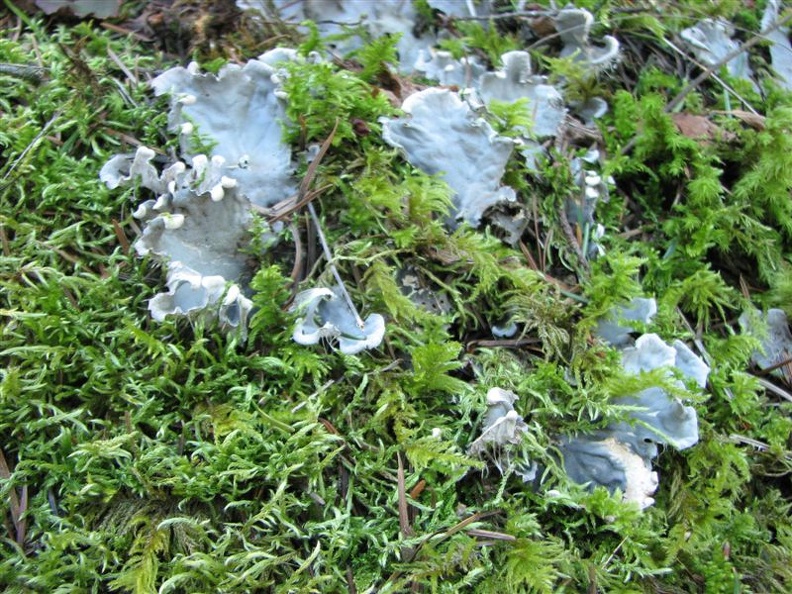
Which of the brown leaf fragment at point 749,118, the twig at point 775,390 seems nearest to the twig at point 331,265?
the twig at point 775,390

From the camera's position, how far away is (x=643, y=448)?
241 cm

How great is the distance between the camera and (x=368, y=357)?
2.38 m

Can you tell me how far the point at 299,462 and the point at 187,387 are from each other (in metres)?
0.47

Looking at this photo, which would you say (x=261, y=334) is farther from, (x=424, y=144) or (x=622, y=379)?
(x=622, y=379)

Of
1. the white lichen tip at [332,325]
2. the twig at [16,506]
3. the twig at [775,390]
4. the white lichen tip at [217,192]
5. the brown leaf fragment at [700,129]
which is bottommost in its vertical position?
the twig at [775,390]

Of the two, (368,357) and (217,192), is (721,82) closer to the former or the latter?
(368,357)

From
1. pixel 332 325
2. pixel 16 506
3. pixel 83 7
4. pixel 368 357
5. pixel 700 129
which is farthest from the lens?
pixel 700 129

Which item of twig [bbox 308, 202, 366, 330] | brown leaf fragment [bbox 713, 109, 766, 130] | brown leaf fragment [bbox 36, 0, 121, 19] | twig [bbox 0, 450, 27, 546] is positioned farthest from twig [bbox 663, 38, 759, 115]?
twig [bbox 0, 450, 27, 546]

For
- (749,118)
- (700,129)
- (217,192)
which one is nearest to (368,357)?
A: (217,192)

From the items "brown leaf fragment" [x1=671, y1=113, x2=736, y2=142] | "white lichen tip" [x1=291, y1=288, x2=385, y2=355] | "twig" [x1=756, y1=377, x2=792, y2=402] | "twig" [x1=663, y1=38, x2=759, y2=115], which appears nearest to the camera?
"white lichen tip" [x1=291, y1=288, x2=385, y2=355]

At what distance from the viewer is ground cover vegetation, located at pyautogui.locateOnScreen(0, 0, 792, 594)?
6.70ft

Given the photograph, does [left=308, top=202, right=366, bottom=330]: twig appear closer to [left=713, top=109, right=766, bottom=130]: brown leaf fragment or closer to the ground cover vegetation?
the ground cover vegetation

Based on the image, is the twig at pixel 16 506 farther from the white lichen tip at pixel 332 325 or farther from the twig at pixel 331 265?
the twig at pixel 331 265

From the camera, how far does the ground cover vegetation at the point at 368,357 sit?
6.70 ft
